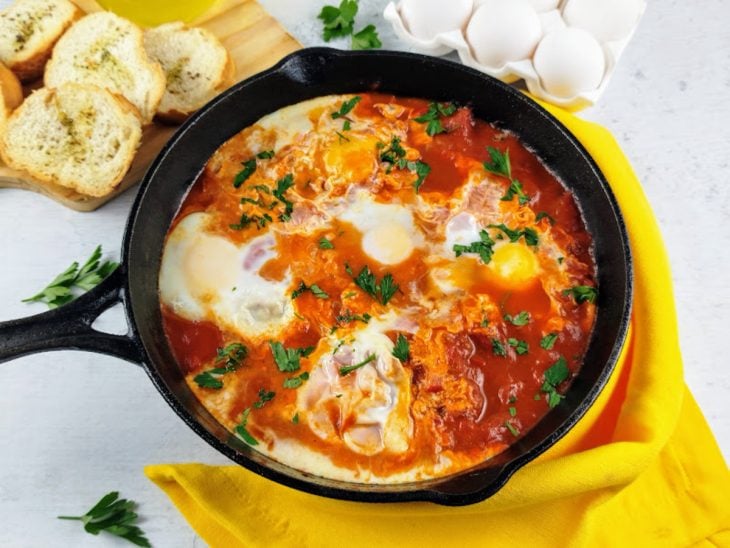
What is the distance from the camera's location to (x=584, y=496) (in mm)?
3221

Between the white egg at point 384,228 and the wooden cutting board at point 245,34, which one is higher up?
the wooden cutting board at point 245,34

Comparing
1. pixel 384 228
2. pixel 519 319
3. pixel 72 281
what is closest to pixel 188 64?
pixel 72 281

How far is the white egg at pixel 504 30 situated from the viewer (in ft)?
12.7

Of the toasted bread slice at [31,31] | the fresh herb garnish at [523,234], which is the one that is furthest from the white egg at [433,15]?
the toasted bread slice at [31,31]

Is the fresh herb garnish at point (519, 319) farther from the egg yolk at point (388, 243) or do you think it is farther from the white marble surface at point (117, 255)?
the white marble surface at point (117, 255)

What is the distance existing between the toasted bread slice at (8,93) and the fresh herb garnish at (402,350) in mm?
2087

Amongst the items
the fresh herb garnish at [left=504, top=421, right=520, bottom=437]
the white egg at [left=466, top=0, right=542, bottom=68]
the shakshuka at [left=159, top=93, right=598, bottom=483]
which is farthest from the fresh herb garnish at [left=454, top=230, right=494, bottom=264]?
the white egg at [left=466, top=0, right=542, bottom=68]

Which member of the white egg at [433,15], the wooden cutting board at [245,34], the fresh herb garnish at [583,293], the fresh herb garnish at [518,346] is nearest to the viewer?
the fresh herb garnish at [518,346]

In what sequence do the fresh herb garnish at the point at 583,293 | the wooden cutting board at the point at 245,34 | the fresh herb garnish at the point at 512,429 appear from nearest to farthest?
the fresh herb garnish at the point at 512,429 → the fresh herb garnish at the point at 583,293 → the wooden cutting board at the point at 245,34

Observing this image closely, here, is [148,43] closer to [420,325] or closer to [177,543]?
[420,325]

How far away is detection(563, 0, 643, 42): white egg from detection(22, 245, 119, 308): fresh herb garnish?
8.48 feet

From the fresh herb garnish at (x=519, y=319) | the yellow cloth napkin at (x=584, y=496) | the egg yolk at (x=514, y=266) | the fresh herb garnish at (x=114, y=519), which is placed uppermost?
the egg yolk at (x=514, y=266)

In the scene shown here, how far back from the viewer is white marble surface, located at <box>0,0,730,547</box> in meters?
3.42

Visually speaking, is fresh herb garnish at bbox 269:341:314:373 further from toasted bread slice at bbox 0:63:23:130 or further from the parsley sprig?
toasted bread slice at bbox 0:63:23:130
